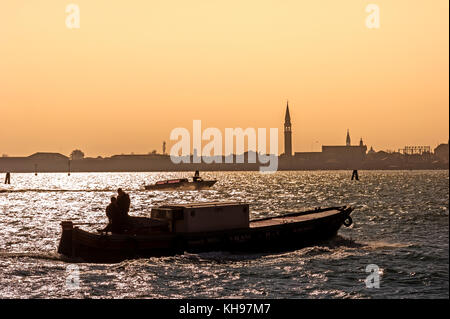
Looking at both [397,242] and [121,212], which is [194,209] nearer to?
[121,212]

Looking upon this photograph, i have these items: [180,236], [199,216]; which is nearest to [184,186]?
[199,216]

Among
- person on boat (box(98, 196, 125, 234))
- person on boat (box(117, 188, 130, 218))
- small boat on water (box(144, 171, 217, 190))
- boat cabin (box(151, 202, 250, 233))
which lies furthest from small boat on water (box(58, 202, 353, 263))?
small boat on water (box(144, 171, 217, 190))

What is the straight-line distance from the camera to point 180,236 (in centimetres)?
3192

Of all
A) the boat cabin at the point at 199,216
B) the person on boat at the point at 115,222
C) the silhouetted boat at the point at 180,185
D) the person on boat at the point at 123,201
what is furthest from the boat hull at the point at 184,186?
the person on boat at the point at 123,201

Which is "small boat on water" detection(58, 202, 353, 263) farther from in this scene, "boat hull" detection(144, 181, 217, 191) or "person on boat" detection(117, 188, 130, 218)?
"boat hull" detection(144, 181, 217, 191)

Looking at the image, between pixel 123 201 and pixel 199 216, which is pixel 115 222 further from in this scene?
pixel 199 216

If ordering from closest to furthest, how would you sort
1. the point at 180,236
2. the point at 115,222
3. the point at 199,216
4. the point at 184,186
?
the point at 115,222 < the point at 180,236 < the point at 199,216 < the point at 184,186

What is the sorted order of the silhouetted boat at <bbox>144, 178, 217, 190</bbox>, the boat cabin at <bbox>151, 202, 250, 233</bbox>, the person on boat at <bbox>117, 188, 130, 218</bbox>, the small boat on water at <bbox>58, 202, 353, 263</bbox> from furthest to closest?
the silhouetted boat at <bbox>144, 178, 217, 190</bbox> < the boat cabin at <bbox>151, 202, 250, 233</bbox> < the small boat on water at <bbox>58, 202, 353, 263</bbox> < the person on boat at <bbox>117, 188, 130, 218</bbox>

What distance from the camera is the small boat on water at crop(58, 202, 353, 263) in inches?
1208

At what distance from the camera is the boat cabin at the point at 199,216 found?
106ft

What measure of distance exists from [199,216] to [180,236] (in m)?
1.44

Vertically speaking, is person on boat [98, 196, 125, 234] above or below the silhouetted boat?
above

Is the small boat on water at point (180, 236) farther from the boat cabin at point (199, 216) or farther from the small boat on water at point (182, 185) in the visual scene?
the small boat on water at point (182, 185)
